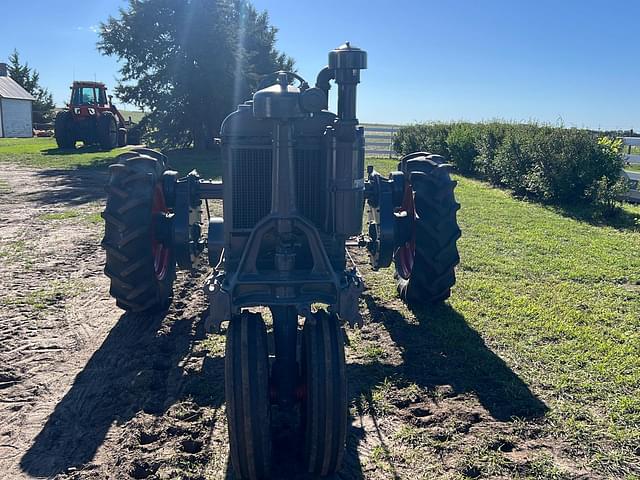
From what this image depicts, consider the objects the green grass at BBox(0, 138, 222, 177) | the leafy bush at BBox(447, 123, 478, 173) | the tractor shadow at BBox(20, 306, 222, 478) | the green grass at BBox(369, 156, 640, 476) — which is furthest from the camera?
the green grass at BBox(0, 138, 222, 177)

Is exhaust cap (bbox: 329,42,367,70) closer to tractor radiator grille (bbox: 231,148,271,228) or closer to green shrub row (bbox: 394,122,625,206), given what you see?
tractor radiator grille (bbox: 231,148,271,228)

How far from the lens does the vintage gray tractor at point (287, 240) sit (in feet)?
9.70

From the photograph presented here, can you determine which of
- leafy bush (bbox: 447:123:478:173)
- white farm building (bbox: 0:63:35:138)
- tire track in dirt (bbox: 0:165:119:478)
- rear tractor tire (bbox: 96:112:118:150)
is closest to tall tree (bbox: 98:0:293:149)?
rear tractor tire (bbox: 96:112:118:150)

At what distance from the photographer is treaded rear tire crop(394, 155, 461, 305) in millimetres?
4965

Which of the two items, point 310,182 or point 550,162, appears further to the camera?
point 550,162

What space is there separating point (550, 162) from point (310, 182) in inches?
366

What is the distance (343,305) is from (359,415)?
2.99 feet

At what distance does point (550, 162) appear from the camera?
39.0 ft

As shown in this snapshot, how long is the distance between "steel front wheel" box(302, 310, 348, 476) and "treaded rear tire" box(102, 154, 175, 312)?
215cm

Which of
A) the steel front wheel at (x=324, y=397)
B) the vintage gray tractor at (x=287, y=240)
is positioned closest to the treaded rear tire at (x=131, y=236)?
the vintage gray tractor at (x=287, y=240)

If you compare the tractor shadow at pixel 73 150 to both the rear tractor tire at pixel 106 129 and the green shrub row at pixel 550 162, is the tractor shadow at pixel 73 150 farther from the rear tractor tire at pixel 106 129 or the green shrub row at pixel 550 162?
the green shrub row at pixel 550 162

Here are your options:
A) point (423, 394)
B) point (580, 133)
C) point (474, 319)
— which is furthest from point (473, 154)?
point (423, 394)

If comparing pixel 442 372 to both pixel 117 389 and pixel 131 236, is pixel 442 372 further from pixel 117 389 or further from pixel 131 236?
pixel 131 236

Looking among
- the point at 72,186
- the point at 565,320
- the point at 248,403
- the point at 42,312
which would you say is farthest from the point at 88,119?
the point at 248,403
